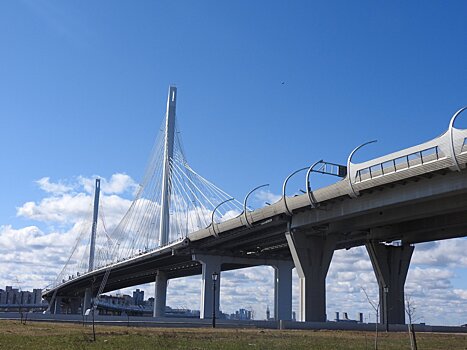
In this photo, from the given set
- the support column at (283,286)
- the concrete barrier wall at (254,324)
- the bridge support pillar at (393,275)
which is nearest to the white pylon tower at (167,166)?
the support column at (283,286)

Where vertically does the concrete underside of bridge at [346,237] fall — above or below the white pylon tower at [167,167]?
below

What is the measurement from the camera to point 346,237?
70.8 m

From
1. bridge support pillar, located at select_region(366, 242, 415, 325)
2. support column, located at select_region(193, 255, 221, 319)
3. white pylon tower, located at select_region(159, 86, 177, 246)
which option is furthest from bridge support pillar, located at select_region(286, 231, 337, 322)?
white pylon tower, located at select_region(159, 86, 177, 246)

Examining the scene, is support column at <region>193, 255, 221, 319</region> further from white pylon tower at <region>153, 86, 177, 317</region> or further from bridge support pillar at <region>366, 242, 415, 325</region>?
bridge support pillar at <region>366, 242, 415, 325</region>

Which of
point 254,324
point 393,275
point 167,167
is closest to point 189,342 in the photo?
point 254,324

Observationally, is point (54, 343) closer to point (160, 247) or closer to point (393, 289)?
point (393, 289)

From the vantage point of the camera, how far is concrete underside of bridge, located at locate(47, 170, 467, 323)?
49688 mm

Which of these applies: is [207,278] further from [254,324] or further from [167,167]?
[254,324]

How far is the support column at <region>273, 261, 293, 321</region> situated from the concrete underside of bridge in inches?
6.0

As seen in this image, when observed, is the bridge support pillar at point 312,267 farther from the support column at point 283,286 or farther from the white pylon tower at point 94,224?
the white pylon tower at point 94,224

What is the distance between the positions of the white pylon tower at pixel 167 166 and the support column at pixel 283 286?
17.5m

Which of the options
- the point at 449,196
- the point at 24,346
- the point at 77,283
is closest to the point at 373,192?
the point at 449,196

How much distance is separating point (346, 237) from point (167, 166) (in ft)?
103

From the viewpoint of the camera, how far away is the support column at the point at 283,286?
9400cm
